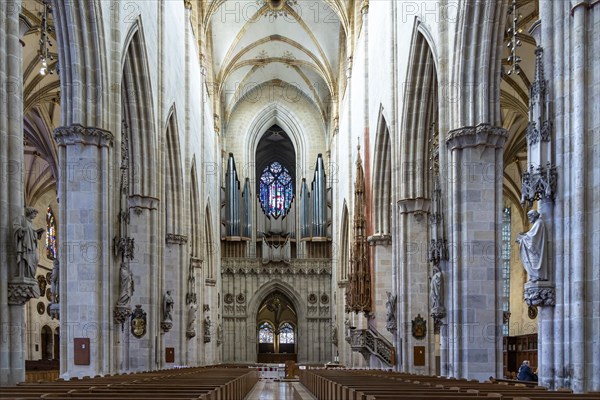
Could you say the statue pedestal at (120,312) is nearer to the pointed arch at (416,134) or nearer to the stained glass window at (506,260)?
the pointed arch at (416,134)

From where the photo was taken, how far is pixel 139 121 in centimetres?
2223

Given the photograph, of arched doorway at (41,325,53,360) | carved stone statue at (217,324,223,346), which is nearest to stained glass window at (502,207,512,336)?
carved stone statue at (217,324,223,346)

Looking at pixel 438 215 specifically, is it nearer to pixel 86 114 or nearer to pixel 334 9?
pixel 86 114

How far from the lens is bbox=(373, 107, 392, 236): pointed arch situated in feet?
88.6

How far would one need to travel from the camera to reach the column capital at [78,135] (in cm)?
1611

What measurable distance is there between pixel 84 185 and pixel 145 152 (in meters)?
6.16

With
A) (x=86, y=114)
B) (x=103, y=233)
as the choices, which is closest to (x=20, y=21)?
(x=86, y=114)

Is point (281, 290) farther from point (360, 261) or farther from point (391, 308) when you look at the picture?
point (391, 308)

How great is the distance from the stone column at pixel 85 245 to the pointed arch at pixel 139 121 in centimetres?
531

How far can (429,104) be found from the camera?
70.8 ft

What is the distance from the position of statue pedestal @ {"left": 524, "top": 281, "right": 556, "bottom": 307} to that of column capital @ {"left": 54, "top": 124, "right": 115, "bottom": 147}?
9636mm

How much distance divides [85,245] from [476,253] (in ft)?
26.8

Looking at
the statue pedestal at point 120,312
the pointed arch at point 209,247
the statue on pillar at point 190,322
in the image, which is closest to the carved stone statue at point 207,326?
the pointed arch at point 209,247

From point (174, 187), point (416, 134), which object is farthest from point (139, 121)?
point (416, 134)
